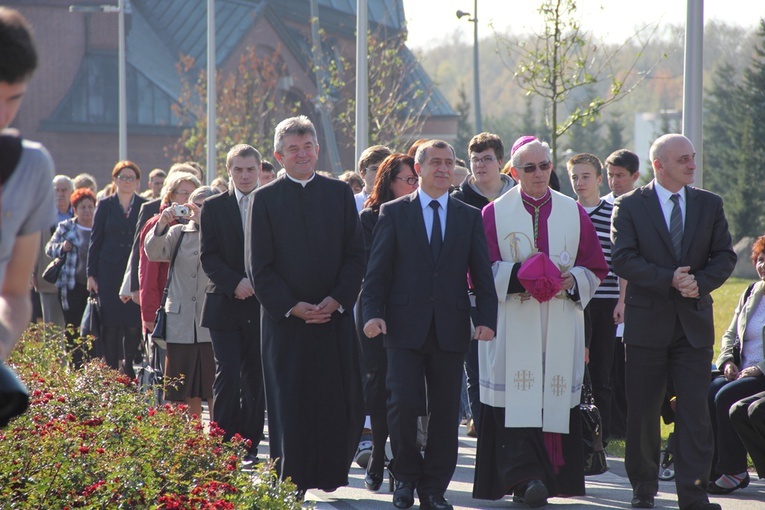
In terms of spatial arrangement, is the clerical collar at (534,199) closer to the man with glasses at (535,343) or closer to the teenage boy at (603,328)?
the man with glasses at (535,343)

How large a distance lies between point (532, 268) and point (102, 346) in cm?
636

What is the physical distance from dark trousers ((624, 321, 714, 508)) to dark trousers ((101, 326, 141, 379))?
6.34 metres

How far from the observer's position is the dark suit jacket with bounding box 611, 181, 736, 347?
7289 mm

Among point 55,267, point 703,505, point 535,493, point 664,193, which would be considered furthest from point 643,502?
point 55,267

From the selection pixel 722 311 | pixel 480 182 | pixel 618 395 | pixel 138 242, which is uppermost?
pixel 480 182

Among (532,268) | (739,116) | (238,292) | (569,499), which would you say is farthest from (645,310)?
(739,116)

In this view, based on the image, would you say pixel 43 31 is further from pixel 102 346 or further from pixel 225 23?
pixel 102 346

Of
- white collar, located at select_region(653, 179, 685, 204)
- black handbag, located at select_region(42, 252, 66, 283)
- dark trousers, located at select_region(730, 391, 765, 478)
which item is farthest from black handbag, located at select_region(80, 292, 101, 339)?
dark trousers, located at select_region(730, 391, 765, 478)

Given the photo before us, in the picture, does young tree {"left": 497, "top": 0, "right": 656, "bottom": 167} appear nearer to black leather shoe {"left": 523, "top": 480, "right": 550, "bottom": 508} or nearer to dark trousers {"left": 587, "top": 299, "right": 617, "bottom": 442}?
dark trousers {"left": 587, "top": 299, "right": 617, "bottom": 442}

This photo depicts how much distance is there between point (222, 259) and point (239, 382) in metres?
0.93

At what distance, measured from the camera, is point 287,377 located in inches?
294

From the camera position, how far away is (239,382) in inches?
350

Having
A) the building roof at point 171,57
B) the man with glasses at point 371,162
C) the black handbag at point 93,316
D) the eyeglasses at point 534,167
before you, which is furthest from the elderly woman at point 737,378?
the building roof at point 171,57

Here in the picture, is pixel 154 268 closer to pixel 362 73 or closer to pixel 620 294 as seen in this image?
pixel 620 294
